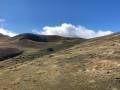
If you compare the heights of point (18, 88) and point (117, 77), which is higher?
point (117, 77)

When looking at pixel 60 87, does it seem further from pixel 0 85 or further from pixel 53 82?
pixel 0 85

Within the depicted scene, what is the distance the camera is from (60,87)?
37.0 feet

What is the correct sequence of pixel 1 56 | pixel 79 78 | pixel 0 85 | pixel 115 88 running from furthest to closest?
pixel 1 56
pixel 0 85
pixel 79 78
pixel 115 88

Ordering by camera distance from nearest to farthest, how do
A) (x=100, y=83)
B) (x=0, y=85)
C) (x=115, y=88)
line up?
(x=115, y=88) → (x=100, y=83) → (x=0, y=85)

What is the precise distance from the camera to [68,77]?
43.3ft

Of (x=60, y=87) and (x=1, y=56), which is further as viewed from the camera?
(x=1, y=56)

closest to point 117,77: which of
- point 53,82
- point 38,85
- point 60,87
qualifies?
point 60,87

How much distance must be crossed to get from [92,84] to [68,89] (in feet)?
8.06

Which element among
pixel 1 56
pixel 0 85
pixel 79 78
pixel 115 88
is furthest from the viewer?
pixel 1 56

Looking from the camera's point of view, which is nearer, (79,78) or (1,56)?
(79,78)

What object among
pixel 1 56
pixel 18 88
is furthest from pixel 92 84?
pixel 1 56

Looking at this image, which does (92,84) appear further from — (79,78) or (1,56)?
(1,56)

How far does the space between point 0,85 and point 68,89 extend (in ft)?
31.3

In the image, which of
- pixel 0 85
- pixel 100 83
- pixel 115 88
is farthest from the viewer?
pixel 0 85
